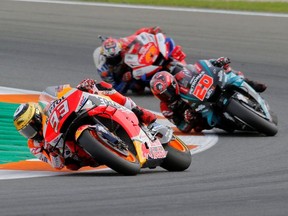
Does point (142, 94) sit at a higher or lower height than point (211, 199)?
lower

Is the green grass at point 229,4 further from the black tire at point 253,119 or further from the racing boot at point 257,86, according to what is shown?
the black tire at point 253,119

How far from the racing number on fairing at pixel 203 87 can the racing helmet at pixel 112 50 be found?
333 centimetres

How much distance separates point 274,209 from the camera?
8250 millimetres

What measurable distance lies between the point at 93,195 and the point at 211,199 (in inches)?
39.0

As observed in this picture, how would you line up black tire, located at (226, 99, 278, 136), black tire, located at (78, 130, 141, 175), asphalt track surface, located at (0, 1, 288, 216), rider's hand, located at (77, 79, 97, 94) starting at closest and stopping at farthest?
asphalt track surface, located at (0, 1, 288, 216) → black tire, located at (78, 130, 141, 175) → rider's hand, located at (77, 79, 97, 94) → black tire, located at (226, 99, 278, 136)

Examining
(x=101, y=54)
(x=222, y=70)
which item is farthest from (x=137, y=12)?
(x=222, y=70)

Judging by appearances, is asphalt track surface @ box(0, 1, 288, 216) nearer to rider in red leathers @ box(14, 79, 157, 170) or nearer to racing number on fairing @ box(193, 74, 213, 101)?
rider in red leathers @ box(14, 79, 157, 170)

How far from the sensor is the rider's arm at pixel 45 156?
A: 10.7 metres

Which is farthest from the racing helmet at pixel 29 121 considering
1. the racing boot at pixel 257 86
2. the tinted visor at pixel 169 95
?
the racing boot at pixel 257 86

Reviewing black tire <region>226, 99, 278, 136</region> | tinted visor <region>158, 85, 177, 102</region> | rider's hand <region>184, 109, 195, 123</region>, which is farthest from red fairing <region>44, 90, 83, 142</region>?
rider's hand <region>184, 109, 195, 123</region>

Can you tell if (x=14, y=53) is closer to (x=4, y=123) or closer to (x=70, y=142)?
(x=4, y=123)

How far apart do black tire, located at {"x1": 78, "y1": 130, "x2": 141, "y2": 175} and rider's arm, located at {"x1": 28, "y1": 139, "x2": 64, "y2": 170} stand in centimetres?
70

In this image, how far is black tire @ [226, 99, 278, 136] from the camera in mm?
13328

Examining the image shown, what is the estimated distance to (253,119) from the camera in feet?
43.7
